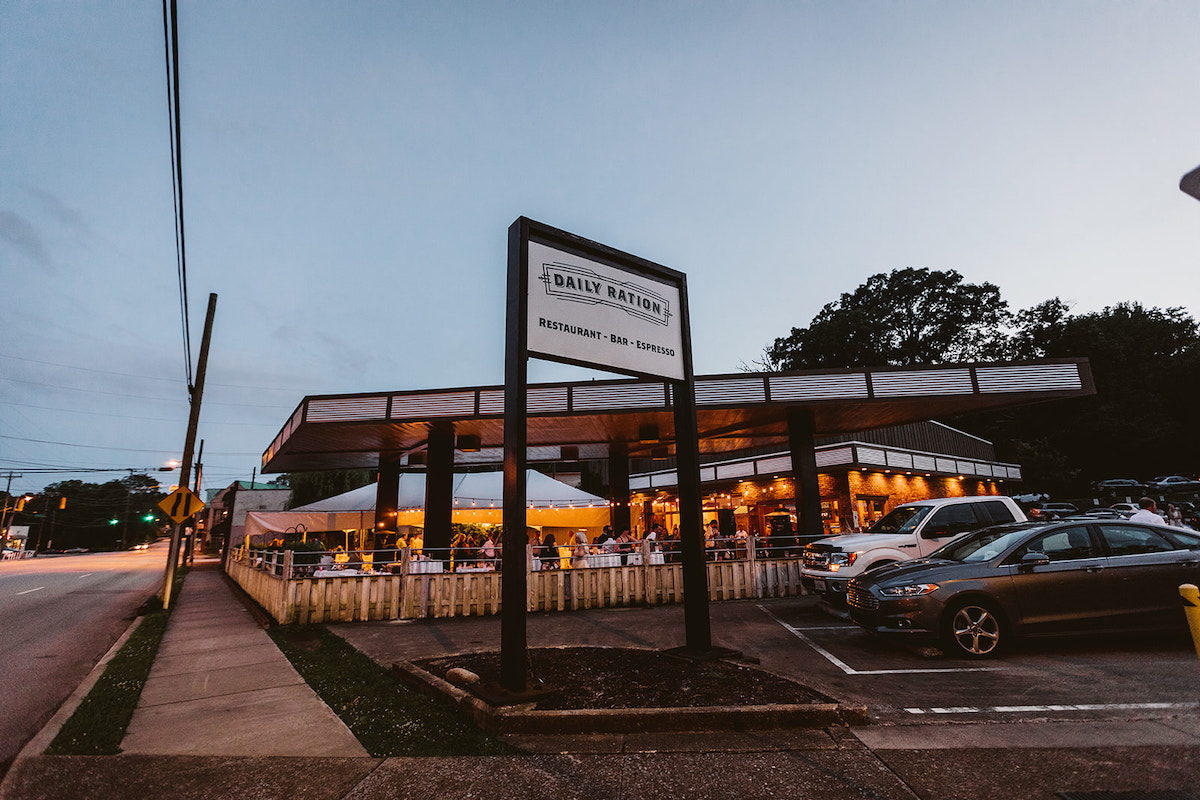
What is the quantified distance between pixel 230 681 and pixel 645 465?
31.5 meters

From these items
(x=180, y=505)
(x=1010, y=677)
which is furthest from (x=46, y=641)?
(x=1010, y=677)

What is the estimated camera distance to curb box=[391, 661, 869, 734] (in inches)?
189

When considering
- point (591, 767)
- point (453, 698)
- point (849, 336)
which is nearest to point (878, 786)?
point (591, 767)

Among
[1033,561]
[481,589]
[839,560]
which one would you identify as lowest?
[481,589]

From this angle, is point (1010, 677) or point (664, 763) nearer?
point (664, 763)

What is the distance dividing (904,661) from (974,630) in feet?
3.11

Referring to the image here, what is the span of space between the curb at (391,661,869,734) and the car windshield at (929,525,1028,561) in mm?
3986

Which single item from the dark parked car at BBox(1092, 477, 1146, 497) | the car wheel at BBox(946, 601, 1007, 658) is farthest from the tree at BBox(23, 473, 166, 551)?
the dark parked car at BBox(1092, 477, 1146, 497)

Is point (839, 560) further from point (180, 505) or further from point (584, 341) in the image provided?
point (180, 505)

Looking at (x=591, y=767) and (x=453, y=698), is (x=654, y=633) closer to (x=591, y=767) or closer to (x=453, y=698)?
(x=453, y=698)

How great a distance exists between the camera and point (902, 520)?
38.8 ft

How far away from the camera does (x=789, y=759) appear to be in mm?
4180

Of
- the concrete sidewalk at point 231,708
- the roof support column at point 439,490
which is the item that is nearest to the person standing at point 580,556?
the roof support column at point 439,490

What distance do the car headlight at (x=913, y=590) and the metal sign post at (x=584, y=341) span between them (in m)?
2.43
